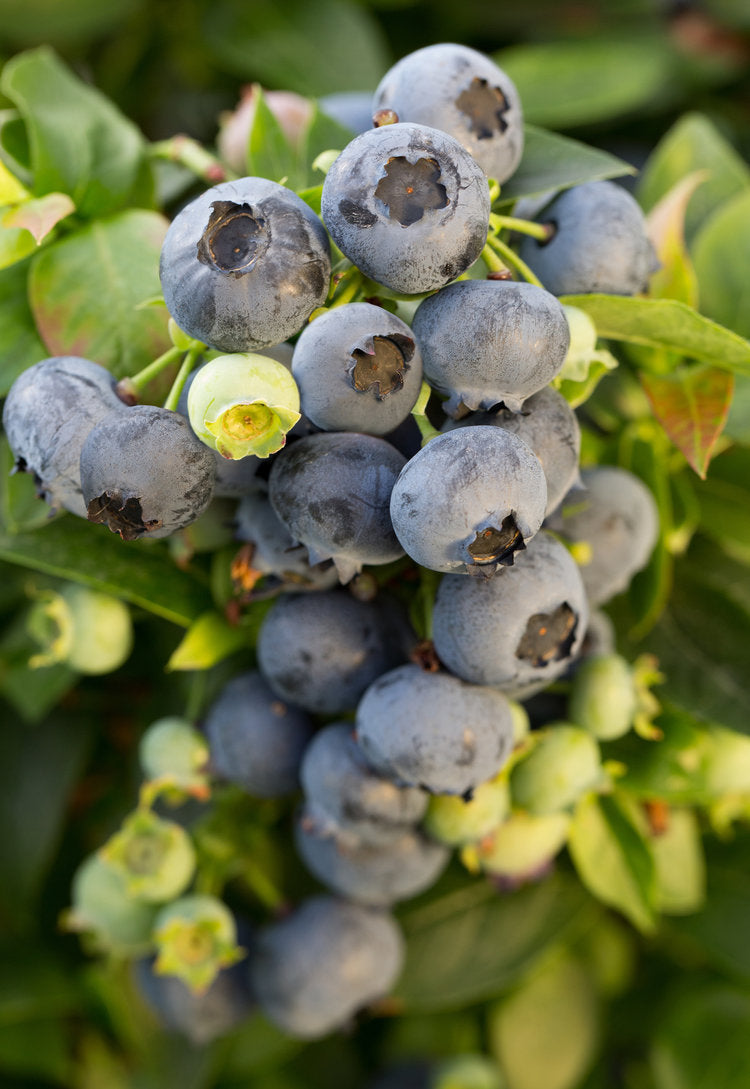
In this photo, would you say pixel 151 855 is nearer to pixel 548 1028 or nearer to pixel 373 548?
pixel 373 548

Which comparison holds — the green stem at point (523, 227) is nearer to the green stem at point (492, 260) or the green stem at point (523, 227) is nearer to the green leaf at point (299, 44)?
the green stem at point (492, 260)

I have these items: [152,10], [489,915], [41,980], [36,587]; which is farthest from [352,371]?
[152,10]

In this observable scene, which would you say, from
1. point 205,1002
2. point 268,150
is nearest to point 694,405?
point 268,150

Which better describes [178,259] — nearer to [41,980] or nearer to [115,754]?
[115,754]

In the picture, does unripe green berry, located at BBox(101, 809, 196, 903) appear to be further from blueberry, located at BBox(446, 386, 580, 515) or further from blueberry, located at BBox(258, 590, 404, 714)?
blueberry, located at BBox(446, 386, 580, 515)

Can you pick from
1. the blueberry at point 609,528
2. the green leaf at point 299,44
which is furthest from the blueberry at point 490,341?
the green leaf at point 299,44

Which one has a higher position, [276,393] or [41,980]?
[276,393]
